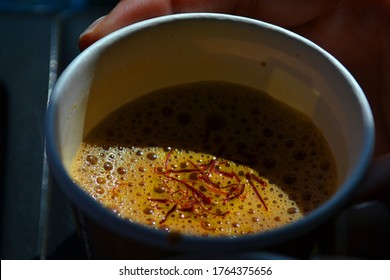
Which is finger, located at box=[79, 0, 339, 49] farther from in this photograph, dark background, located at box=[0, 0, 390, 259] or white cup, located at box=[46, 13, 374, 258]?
dark background, located at box=[0, 0, 390, 259]

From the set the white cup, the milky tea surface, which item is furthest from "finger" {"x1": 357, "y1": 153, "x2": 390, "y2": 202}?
the milky tea surface

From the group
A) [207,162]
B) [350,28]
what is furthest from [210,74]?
[350,28]

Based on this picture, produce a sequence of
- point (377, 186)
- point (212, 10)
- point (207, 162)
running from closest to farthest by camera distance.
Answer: point (377, 186) < point (207, 162) < point (212, 10)

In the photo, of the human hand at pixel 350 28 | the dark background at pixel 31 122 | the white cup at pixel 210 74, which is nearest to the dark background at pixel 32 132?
the dark background at pixel 31 122

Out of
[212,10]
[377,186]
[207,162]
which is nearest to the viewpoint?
[377,186]

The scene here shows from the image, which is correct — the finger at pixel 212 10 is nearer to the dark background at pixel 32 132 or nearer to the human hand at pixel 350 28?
the human hand at pixel 350 28

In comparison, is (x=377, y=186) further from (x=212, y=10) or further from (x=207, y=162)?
(x=212, y=10)

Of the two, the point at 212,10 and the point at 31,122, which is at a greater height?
the point at 212,10
